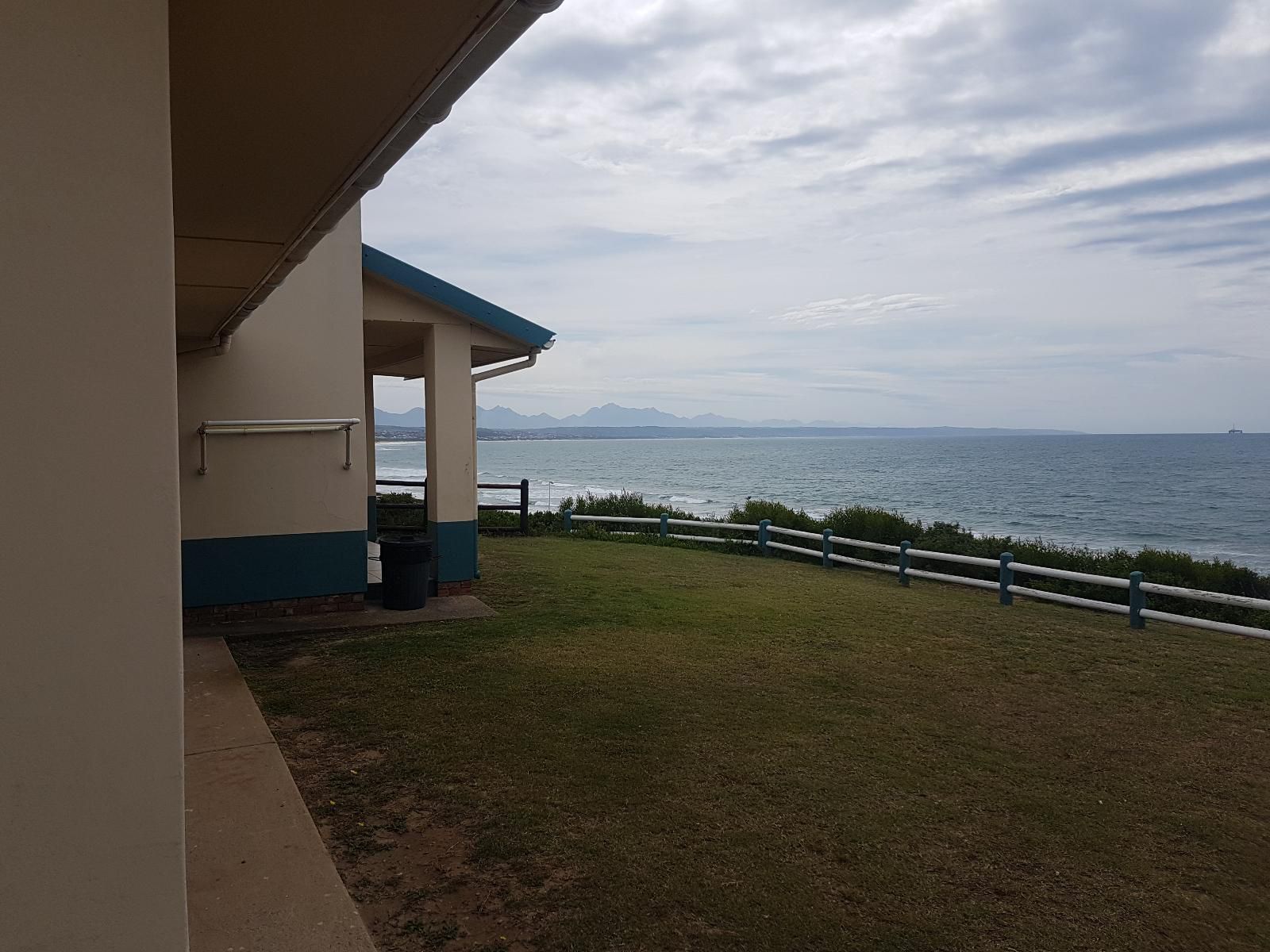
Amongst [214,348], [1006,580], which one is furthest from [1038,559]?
[214,348]

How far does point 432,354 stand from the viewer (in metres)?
10.7

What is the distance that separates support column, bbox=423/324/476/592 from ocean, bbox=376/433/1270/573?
1500 cm

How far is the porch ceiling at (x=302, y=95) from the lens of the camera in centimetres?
275

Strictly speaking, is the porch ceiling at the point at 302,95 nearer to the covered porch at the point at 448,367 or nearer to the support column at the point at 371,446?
the covered porch at the point at 448,367

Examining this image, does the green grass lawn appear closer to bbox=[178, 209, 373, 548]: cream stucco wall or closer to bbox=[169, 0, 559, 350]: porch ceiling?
bbox=[178, 209, 373, 548]: cream stucco wall

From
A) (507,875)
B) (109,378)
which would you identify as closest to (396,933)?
(507,875)

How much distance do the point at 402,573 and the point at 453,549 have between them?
3.64 feet

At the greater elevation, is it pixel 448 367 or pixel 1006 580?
pixel 448 367

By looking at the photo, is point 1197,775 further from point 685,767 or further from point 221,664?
point 221,664

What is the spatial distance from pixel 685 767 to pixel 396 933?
7.31 feet

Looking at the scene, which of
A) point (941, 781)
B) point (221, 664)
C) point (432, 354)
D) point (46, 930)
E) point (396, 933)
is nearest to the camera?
point (46, 930)

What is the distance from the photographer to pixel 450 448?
10742 millimetres

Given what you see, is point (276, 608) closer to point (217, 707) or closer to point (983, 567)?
point (217, 707)

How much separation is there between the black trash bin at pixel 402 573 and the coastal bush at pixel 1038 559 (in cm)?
822
